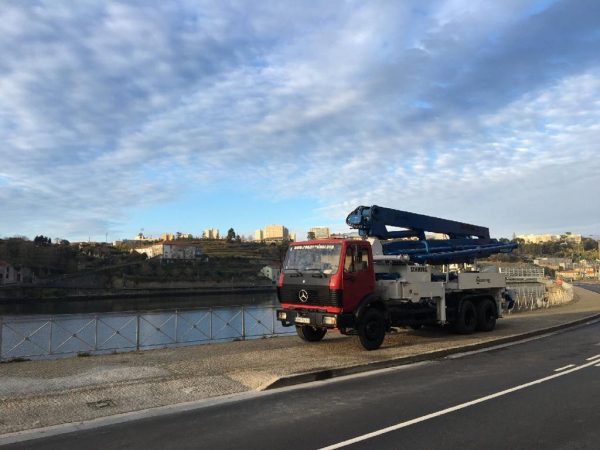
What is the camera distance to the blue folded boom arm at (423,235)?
575 inches

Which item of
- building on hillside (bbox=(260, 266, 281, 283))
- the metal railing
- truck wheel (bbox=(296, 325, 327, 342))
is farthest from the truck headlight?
building on hillside (bbox=(260, 266, 281, 283))

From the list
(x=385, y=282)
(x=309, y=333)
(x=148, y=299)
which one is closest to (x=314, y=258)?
(x=385, y=282)

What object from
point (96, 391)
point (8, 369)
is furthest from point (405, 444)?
point (8, 369)

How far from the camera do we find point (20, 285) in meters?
106

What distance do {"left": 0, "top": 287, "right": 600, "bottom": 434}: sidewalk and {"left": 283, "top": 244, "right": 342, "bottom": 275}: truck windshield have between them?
2.09 metres

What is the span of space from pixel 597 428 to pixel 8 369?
10381 mm

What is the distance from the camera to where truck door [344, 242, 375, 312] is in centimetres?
1207

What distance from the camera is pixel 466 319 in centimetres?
1627

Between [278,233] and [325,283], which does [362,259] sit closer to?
[325,283]

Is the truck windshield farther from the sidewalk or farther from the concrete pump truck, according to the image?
the sidewalk

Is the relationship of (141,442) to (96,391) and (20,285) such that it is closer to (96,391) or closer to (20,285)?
(96,391)

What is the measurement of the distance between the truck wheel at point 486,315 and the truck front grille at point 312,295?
725 centimetres

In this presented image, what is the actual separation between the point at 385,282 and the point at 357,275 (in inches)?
56.6

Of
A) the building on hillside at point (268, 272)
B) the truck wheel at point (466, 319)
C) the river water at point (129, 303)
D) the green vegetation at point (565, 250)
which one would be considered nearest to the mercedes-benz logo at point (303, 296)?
the truck wheel at point (466, 319)
